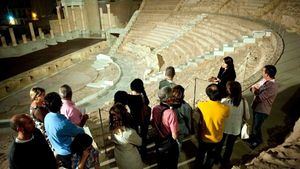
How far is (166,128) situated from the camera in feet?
11.1

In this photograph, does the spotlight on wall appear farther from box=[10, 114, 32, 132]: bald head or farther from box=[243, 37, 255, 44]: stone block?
box=[10, 114, 32, 132]: bald head

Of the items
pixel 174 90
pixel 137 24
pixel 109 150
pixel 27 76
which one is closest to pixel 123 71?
pixel 27 76

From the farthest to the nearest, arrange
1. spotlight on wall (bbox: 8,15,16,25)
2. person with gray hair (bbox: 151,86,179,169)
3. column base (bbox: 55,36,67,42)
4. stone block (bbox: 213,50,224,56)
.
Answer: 1. spotlight on wall (bbox: 8,15,16,25)
2. column base (bbox: 55,36,67,42)
3. stone block (bbox: 213,50,224,56)
4. person with gray hair (bbox: 151,86,179,169)

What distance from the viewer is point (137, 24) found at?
2288 centimetres

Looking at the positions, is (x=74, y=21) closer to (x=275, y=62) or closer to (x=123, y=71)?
(x=123, y=71)

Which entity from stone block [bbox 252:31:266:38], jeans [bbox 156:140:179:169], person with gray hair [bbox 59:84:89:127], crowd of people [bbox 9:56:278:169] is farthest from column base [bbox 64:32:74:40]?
jeans [bbox 156:140:179:169]

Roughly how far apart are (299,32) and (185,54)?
576 cm

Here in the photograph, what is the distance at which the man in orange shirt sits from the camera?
328 cm

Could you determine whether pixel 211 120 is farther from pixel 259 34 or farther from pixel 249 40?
pixel 259 34

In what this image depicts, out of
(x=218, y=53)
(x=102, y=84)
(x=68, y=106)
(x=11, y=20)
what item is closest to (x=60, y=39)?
(x=102, y=84)

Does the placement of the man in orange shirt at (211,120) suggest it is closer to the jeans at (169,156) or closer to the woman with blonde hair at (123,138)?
the jeans at (169,156)

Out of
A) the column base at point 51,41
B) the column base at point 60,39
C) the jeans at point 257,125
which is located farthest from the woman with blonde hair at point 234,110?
the column base at point 60,39

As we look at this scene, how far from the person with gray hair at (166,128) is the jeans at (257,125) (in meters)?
1.57

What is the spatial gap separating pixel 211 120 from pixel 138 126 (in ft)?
4.28
